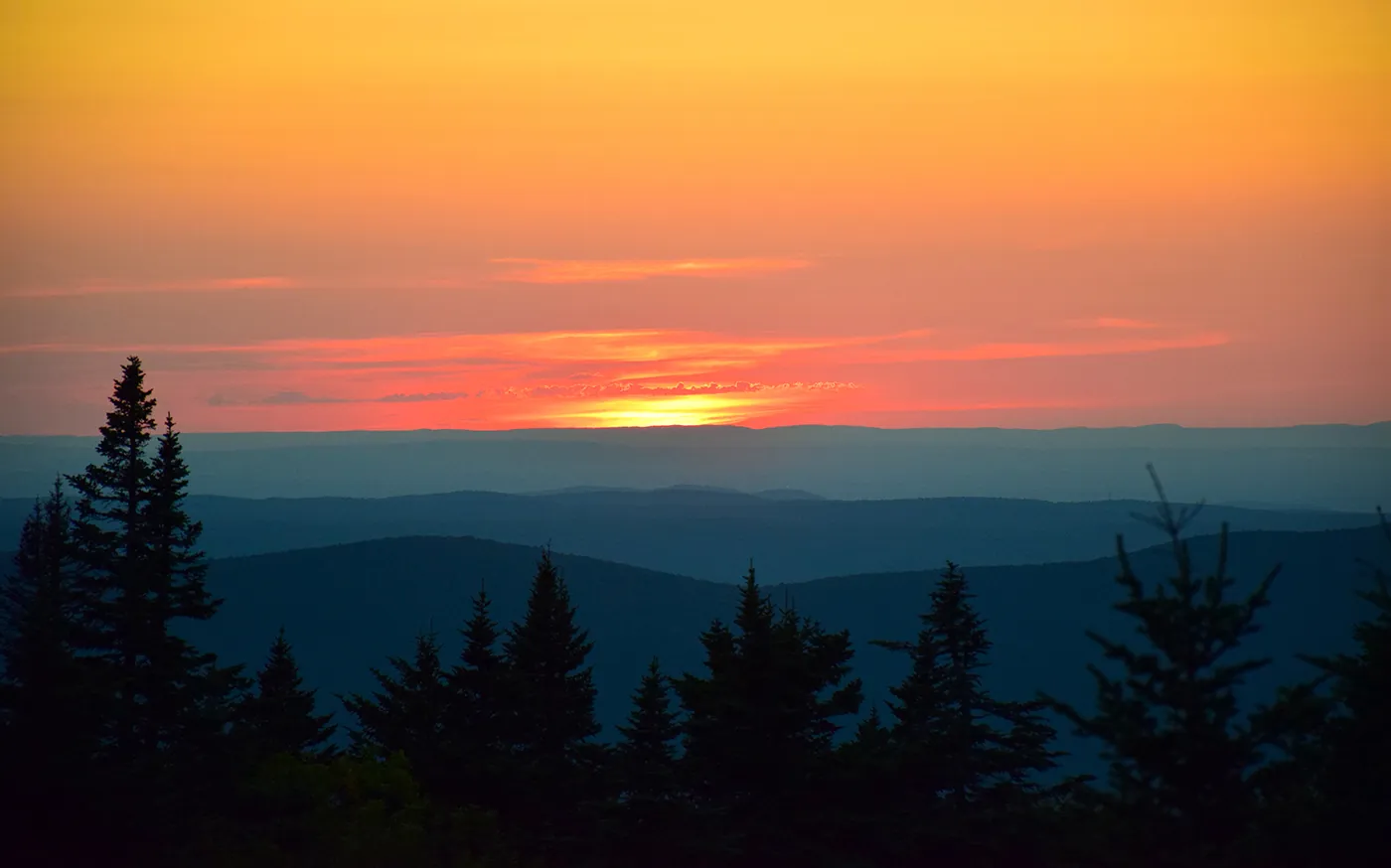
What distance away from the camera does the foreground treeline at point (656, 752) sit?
1358 cm

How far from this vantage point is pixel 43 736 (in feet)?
65.0

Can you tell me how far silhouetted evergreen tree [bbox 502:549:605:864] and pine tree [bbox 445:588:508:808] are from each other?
0.37 meters

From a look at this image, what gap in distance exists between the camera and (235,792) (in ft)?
82.7

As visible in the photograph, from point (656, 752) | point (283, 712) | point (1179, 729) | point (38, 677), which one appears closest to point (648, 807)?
point (656, 752)

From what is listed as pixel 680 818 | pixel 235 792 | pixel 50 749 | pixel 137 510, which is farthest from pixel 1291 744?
pixel 137 510

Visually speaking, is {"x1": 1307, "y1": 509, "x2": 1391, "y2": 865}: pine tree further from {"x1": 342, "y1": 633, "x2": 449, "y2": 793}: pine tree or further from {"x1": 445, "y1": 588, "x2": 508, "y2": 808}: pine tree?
{"x1": 342, "y1": 633, "x2": 449, "y2": 793}: pine tree

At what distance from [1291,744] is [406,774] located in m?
18.9

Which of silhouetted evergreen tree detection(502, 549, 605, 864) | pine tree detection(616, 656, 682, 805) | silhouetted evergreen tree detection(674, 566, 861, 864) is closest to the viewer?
silhouetted evergreen tree detection(674, 566, 861, 864)

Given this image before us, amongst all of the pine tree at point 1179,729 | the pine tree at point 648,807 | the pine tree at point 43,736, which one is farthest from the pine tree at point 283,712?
the pine tree at point 1179,729

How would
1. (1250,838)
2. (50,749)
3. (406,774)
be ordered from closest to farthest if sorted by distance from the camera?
(1250,838), (50,749), (406,774)

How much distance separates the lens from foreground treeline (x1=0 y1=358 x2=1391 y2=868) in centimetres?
1358

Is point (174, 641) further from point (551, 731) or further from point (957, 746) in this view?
point (957, 746)

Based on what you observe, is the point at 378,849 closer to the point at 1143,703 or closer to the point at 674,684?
the point at 674,684

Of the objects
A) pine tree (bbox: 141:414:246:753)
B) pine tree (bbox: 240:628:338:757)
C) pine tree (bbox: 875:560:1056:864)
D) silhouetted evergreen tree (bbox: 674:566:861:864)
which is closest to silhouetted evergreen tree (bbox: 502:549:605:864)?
silhouetted evergreen tree (bbox: 674:566:861:864)
